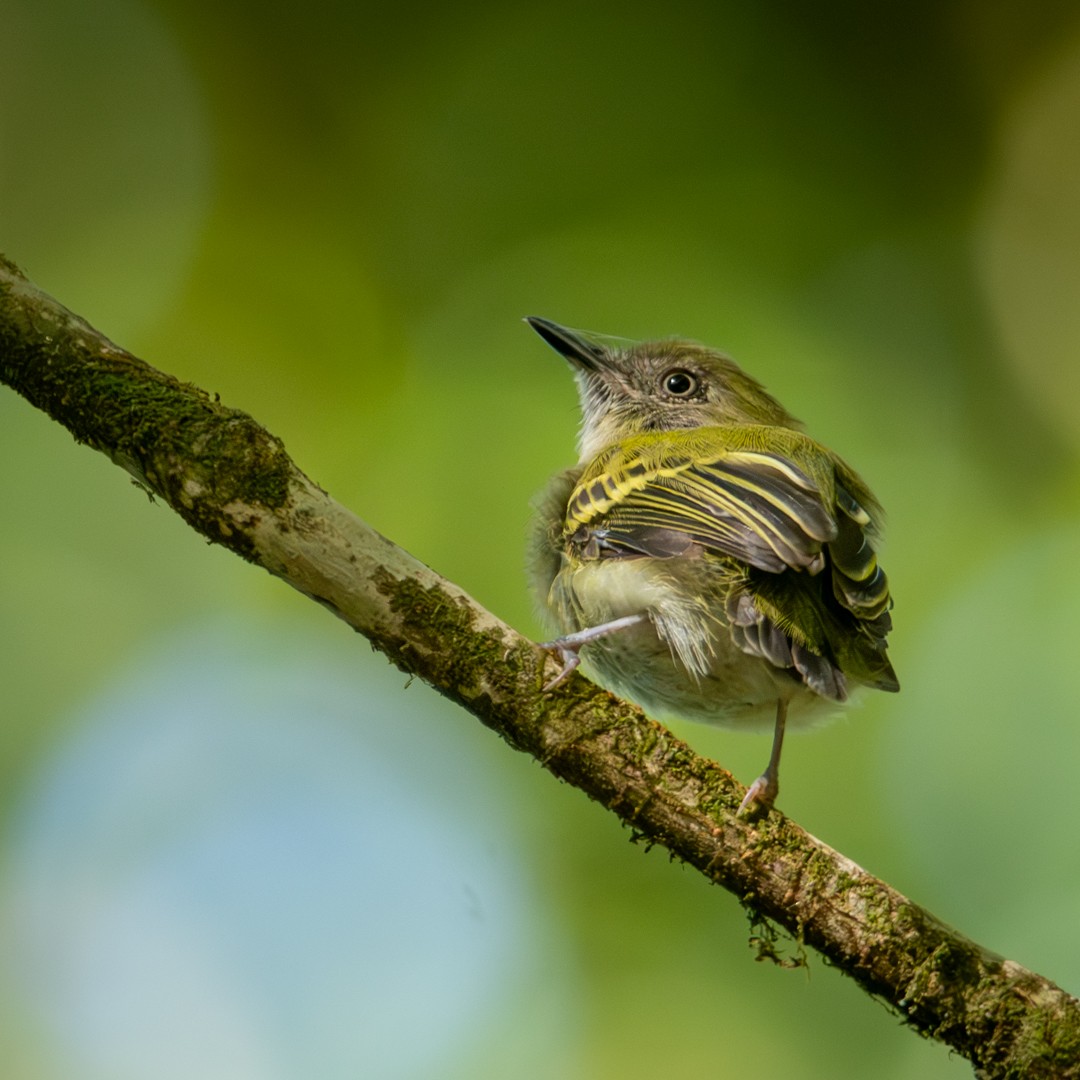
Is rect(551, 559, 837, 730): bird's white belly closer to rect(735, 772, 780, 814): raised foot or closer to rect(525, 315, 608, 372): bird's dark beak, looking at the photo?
rect(735, 772, 780, 814): raised foot

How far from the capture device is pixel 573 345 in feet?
16.4

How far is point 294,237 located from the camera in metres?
5.90

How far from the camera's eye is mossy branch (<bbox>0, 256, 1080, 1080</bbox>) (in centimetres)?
250

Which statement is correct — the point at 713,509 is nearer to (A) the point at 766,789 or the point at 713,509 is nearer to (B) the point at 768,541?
(B) the point at 768,541

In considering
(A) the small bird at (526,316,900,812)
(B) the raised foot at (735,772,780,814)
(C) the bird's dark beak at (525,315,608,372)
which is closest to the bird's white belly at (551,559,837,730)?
(A) the small bird at (526,316,900,812)

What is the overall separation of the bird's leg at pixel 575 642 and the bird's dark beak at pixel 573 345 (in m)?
1.90

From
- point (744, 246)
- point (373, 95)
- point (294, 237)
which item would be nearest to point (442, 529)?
point (294, 237)

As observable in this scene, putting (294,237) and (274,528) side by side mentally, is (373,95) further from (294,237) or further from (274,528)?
(274,528)

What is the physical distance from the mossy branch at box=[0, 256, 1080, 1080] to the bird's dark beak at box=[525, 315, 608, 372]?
2532mm

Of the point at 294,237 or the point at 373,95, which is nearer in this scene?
the point at 294,237

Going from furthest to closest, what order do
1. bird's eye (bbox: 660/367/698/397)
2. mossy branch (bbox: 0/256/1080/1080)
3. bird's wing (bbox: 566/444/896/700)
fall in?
bird's eye (bbox: 660/367/698/397) < bird's wing (bbox: 566/444/896/700) < mossy branch (bbox: 0/256/1080/1080)

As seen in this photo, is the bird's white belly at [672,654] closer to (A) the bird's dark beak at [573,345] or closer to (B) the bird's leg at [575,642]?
(B) the bird's leg at [575,642]

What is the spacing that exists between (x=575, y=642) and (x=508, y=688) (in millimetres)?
438

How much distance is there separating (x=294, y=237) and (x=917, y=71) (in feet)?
11.3
